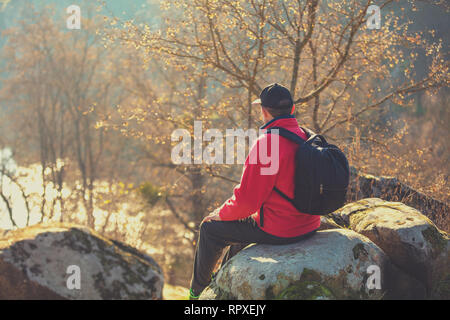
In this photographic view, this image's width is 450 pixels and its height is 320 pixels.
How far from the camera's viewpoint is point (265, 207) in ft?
9.81

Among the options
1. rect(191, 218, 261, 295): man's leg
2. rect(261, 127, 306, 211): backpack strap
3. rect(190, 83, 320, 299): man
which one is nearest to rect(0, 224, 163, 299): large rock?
rect(191, 218, 261, 295): man's leg

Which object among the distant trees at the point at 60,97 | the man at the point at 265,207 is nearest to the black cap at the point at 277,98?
the man at the point at 265,207

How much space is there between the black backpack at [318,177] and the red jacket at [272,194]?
7 centimetres

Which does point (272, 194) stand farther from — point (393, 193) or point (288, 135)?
point (393, 193)

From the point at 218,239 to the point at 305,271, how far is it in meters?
0.85

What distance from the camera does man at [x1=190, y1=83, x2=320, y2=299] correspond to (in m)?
2.82

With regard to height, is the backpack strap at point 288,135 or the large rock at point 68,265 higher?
the backpack strap at point 288,135

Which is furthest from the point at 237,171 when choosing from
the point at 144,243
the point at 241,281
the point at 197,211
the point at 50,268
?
the point at 241,281

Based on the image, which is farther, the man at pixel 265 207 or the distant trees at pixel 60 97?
the distant trees at pixel 60 97

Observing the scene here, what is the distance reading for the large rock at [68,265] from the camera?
12.5 ft

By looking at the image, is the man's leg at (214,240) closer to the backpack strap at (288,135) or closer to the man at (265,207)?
the man at (265,207)

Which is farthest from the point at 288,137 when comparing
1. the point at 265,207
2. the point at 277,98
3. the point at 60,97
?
the point at 60,97
